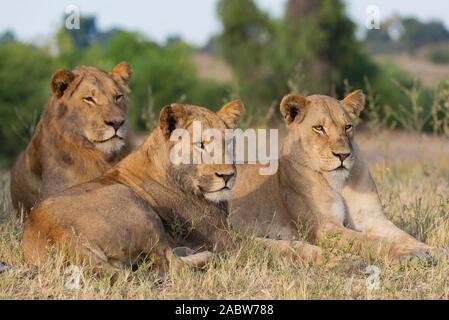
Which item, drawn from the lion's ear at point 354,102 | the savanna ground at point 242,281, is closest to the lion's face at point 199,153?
the savanna ground at point 242,281

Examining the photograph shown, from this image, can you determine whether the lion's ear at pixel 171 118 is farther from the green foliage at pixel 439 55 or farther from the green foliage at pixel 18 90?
the green foliage at pixel 439 55

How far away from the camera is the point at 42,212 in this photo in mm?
4285

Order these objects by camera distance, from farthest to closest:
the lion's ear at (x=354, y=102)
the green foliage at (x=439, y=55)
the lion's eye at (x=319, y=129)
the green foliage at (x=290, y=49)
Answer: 1. the green foliage at (x=439, y=55)
2. the green foliage at (x=290, y=49)
3. the lion's ear at (x=354, y=102)
4. the lion's eye at (x=319, y=129)

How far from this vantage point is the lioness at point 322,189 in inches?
198

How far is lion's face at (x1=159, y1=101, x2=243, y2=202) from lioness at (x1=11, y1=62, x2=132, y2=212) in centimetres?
84

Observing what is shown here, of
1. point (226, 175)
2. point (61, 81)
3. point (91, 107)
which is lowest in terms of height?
point (226, 175)

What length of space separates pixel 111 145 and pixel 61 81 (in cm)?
50

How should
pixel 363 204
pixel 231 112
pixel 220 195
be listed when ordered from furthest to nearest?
pixel 363 204, pixel 231 112, pixel 220 195

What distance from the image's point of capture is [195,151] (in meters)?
4.51

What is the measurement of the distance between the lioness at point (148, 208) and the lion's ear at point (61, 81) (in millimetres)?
906

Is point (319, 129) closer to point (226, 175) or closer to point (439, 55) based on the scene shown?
point (226, 175)

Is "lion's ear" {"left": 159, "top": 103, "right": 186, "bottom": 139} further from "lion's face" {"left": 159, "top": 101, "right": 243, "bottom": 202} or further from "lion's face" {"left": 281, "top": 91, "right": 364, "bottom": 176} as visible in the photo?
"lion's face" {"left": 281, "top": 91, "right": 364, "bottom": 176}

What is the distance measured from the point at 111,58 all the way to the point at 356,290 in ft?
66.1

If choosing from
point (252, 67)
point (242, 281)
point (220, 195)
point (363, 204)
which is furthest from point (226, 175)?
point (252, 67)
